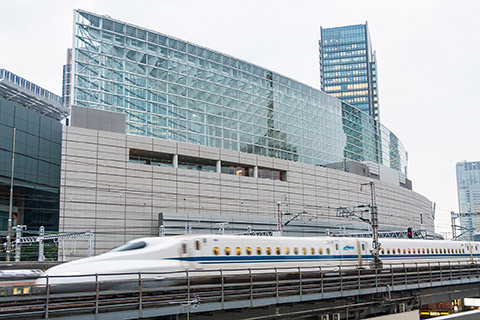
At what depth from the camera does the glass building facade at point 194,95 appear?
6635cm

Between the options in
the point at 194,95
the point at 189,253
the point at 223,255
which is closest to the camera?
the point at 189,253

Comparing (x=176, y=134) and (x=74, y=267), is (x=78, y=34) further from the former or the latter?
(x=74, y=267)

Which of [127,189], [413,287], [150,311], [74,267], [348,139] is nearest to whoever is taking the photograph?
[150,311]

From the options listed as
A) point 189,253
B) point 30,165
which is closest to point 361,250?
point 189,253

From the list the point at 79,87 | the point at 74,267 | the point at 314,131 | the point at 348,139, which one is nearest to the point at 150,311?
the point at 74,267

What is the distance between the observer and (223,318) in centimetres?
1978

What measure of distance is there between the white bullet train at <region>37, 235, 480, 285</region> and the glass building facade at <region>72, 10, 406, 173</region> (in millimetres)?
36964

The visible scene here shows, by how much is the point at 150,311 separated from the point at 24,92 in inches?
2883

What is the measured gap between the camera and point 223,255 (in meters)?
28.3

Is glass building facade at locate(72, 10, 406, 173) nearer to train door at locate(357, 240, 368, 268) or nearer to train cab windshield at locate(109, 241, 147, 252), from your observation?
train door at locate(357, 240, 368, 268)

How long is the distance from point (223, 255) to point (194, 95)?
49445mm

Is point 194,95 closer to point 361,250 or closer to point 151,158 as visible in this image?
point 151,158

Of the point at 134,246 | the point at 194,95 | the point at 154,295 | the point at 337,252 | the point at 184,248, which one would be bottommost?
the point at 154,295

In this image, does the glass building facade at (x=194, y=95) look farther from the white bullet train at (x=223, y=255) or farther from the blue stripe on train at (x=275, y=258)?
the white bullet train at (x=223, y=255)
